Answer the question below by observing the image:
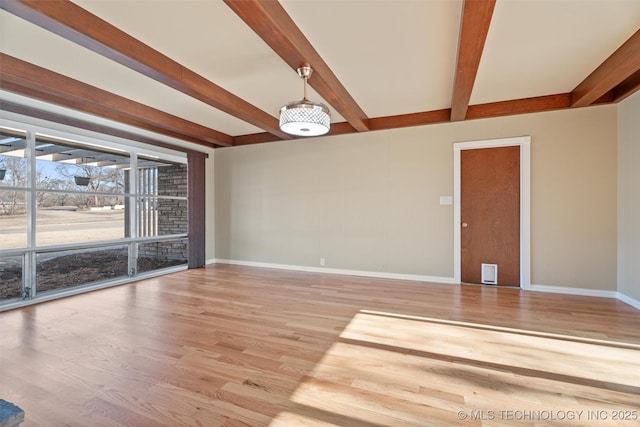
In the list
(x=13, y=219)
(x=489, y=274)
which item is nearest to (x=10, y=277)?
(x=13, y=219)

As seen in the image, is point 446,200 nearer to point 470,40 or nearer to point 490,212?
point 490,212

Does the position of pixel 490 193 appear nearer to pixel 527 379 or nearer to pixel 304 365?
pixel 527 379

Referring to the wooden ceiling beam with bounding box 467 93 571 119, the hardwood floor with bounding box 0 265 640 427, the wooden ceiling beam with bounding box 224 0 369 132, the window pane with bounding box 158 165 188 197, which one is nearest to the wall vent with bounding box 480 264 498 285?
the hardwood floor with bounding box 0 265 640 427

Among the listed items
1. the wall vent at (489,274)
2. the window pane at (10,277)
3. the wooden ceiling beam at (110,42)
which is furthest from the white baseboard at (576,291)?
the window pane at (10,277)

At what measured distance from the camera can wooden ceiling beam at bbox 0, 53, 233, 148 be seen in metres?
2.76

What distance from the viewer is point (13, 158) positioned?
3.55m

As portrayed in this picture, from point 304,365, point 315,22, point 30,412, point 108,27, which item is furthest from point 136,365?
point 315,22

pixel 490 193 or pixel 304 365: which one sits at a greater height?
pixel 490 193

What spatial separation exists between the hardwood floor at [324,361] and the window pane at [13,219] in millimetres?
903

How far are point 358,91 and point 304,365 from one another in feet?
10.3

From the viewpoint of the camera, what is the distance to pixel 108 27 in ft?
7.36

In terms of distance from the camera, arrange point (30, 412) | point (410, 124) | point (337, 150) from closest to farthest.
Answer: point (30, 412)
point (410, 124)
point (337, 150)

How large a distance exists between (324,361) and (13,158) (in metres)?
4.45

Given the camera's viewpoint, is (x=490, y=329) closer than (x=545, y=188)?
Yes
